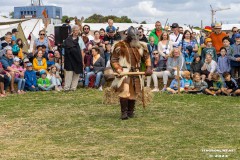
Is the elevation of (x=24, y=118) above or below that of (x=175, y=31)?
below

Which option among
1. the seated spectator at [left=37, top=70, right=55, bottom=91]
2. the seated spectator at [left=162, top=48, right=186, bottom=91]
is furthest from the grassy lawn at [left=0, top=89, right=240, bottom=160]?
the seated spectator at [left=37, top=70, right=55, bottom=91]

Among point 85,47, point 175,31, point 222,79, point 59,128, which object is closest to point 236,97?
point 222,79

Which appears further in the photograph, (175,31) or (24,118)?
(175,31)

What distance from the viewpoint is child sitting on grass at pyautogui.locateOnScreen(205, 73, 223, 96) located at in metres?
13.8

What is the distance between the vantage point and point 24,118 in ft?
33.3

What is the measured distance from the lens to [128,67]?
10008 millimetres

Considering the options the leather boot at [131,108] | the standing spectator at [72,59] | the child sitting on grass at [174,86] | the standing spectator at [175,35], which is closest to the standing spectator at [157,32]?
the standing spectator at [175,35]

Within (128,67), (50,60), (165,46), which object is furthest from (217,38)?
(128,67)

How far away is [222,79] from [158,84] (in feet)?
6.20

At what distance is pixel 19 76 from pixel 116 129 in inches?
260

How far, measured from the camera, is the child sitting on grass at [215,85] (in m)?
13.8

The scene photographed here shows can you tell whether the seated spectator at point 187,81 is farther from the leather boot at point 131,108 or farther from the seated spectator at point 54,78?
the leather boot at point 131,108

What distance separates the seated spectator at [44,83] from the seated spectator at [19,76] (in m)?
0.54

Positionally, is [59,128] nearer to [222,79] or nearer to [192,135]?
[192,135]
